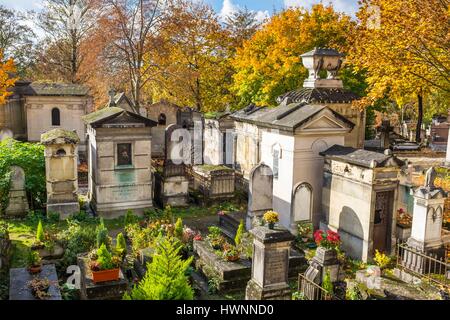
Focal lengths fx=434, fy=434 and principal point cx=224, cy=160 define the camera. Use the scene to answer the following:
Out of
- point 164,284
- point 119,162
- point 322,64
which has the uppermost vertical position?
point 322,64

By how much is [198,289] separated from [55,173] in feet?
25.2

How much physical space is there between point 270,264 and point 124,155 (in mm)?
8104

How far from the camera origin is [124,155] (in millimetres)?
15406

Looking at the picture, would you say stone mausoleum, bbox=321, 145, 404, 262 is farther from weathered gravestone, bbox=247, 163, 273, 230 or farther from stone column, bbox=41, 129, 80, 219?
stone column, bbox=41, 129, 80, 219

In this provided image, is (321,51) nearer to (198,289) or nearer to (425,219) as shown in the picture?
(425,219)

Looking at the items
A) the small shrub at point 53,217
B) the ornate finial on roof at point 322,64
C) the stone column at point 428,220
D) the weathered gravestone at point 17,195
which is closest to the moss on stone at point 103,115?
the weathered gravestone at point 17,195

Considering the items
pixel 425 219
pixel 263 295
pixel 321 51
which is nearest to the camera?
pixel 263 295

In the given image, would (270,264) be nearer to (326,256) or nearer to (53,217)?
(326,256)

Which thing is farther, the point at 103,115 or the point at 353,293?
the point at 103,115

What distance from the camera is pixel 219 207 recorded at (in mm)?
17031

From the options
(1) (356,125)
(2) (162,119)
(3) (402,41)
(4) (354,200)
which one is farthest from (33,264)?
(2) (162,119)

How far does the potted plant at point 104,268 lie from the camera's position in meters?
9.33
